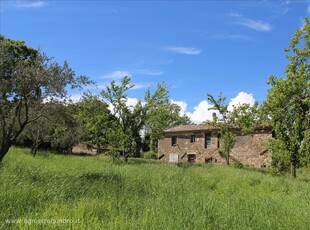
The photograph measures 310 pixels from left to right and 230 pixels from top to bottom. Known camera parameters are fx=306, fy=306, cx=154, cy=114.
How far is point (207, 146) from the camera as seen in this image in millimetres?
38000

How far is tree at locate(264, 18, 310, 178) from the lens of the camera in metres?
19.4

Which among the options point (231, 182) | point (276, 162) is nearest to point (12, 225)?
point (231, 182)

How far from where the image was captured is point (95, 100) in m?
26.1

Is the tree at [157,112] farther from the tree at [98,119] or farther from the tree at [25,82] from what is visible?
the tree at [25,82]

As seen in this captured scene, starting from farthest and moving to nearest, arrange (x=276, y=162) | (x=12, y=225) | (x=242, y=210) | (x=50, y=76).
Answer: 1. (x=276, y=162)
2. (x=50, y=76)
3. (x=242, y=210)
4. (x=12, y=225)

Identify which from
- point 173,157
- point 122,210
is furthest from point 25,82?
point 173,157

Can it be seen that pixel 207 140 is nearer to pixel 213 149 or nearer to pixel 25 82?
pixel 213 149

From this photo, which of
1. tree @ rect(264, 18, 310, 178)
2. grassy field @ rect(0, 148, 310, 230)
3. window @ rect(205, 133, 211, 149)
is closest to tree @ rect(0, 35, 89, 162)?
grassy field @ rect(0, 148, 310, 230)

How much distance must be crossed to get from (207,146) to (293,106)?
1868 cm

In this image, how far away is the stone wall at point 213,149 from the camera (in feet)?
106

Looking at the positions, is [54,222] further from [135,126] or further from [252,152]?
[252,152]

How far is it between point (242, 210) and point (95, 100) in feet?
69.2

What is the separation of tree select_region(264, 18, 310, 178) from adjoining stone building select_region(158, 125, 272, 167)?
9.46m

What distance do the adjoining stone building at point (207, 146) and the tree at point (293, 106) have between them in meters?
9.46
